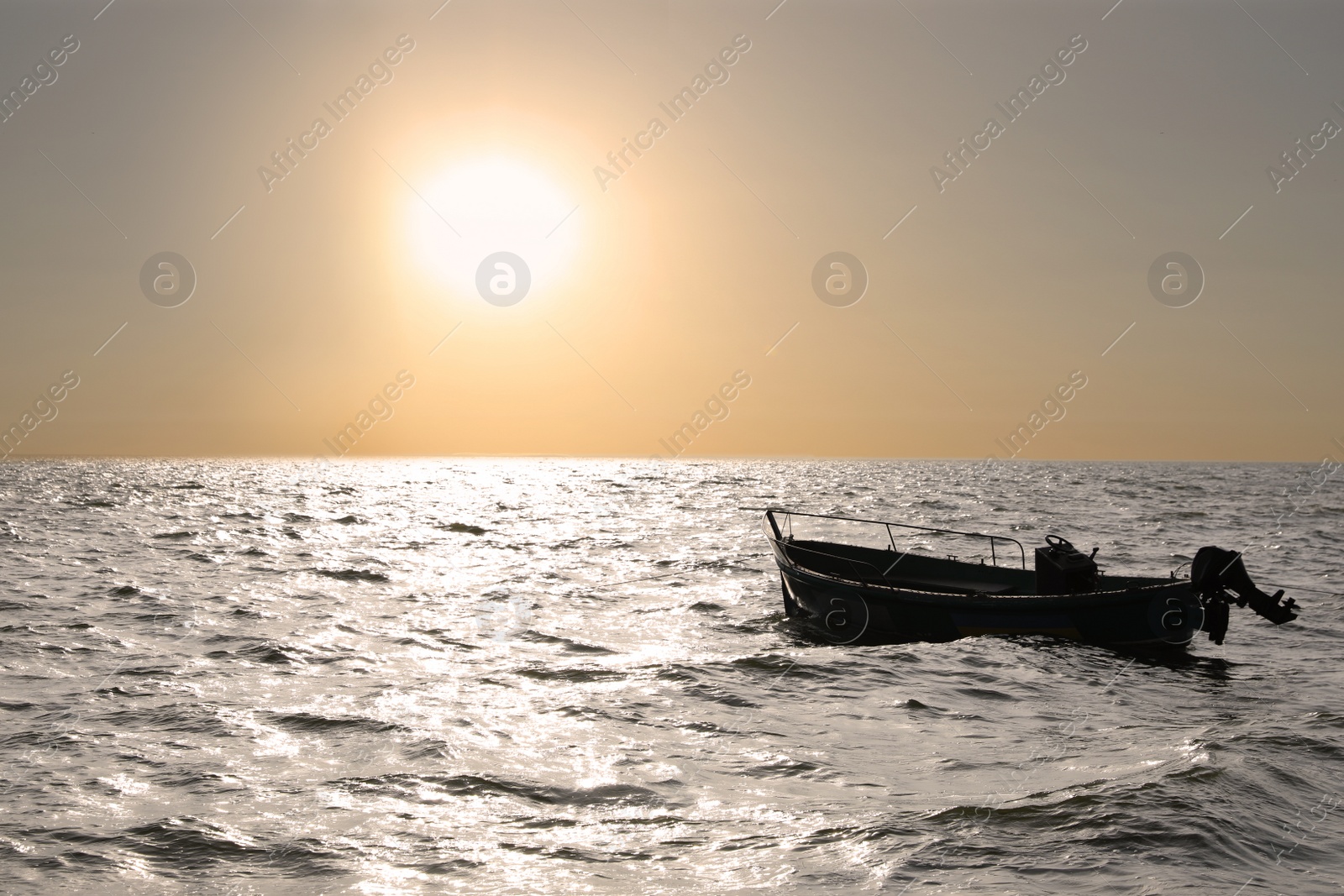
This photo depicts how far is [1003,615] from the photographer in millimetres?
15852

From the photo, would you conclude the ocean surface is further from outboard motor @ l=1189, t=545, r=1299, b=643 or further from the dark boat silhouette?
outboard motor @ l=1189, t=545, r=1299, b=643

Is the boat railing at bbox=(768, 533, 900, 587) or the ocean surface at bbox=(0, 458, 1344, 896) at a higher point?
the boat railing at bbox=(768, 533, 900, 587)

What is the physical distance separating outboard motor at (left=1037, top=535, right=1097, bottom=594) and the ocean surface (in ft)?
3.64

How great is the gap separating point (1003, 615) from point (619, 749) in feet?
29.4

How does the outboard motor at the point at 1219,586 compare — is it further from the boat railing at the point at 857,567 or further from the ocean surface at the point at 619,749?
the boat railing at the point at 857,567

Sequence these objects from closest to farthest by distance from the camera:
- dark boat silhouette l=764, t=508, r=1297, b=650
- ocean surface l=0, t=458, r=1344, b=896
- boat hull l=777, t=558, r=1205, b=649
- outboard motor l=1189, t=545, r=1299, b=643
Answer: ocean surface l=0, t=458, r=1344, b=896
outboard motor l=1189, t=545, r=1299, b=643
dark boat silhouette l=764, t=508, r=1297, b=650
boat hull l=777, t=558, r=1205, b=649

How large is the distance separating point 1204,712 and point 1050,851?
21.1 feet

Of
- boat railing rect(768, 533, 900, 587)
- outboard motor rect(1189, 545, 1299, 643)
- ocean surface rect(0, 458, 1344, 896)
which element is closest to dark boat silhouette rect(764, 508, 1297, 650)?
outboard motor rect(1189, 545, 1299, 643)

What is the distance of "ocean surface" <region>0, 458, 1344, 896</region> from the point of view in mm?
6750

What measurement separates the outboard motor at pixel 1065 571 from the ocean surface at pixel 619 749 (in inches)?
43.7

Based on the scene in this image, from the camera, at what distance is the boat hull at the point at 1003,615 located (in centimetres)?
1513

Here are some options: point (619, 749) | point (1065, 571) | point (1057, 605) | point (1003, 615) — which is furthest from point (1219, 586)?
point (619, 749)

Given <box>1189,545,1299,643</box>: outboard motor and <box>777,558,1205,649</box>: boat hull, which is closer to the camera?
<box>1189,545,1299,643</box>: outboard motor

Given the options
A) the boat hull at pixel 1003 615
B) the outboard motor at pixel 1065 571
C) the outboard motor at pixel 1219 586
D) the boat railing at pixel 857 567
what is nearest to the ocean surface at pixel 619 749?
the boat hull at pixel 1003 615
